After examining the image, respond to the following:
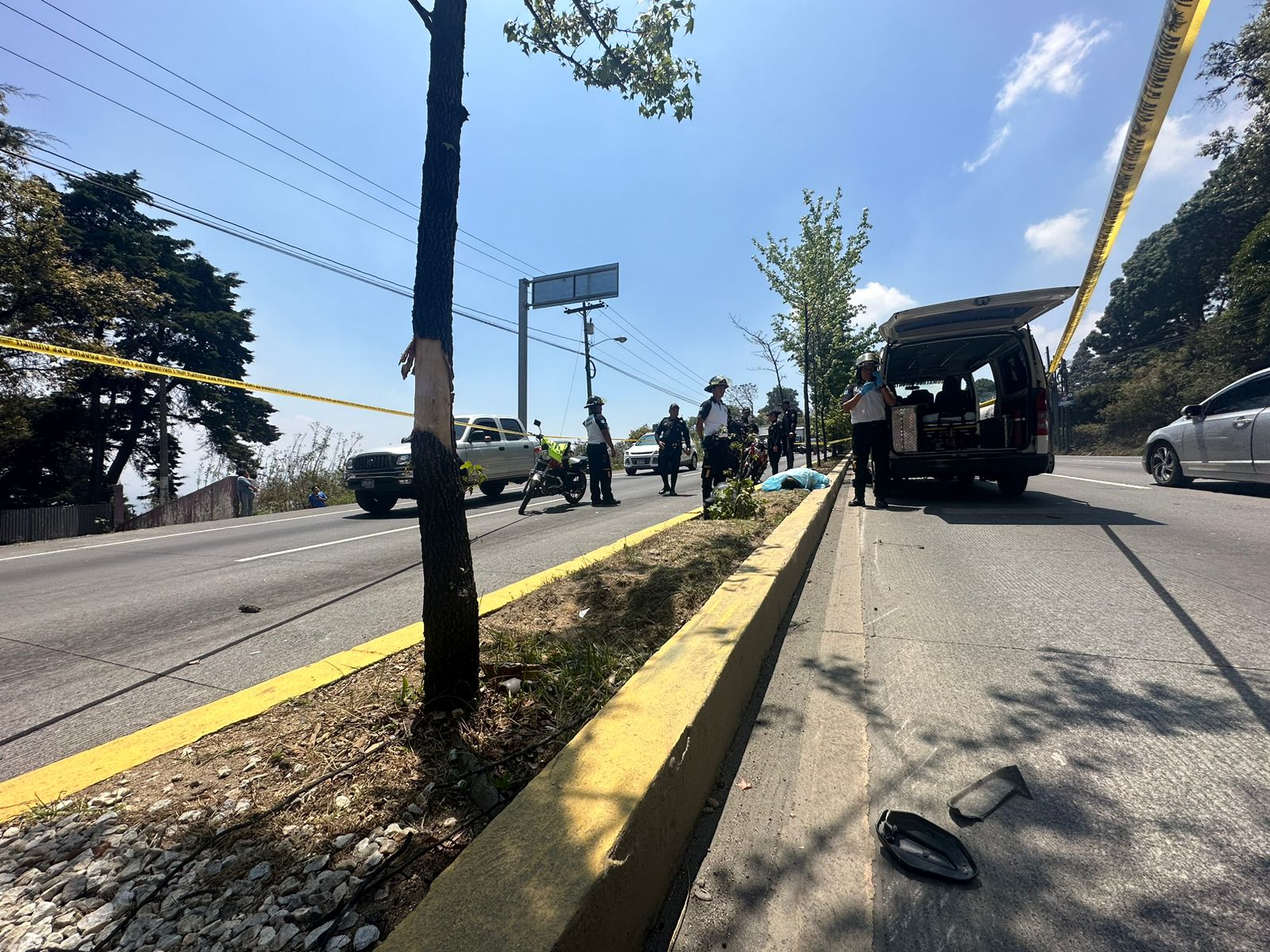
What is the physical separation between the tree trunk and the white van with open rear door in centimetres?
634

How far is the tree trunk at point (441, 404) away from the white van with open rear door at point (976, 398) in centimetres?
634

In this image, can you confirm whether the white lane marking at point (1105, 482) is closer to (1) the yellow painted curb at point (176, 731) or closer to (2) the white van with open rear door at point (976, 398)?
(2) the white van with open rear door at point (976, 398)

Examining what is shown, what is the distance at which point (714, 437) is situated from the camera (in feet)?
25.0

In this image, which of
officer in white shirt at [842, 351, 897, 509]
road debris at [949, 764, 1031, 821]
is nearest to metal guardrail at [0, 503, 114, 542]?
officer in white shirt at [842, 351, 897, 509]

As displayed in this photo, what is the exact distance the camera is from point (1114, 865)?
4.66ft

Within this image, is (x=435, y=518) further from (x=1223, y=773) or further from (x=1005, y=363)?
(x=1005, y=363)

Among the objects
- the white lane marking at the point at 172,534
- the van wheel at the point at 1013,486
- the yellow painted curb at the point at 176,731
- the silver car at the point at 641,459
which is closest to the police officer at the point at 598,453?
the white lane marking at the point at 172,534

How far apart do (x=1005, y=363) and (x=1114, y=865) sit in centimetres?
839

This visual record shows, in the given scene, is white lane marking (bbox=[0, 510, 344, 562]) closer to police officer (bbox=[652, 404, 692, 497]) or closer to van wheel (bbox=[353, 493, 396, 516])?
van wheel (bbox=[353, 493, 396, 516])

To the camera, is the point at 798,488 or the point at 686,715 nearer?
the point at 686,715

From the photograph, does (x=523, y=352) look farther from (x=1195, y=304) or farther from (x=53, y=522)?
(x=1195, y=304)

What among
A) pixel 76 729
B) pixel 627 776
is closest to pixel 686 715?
pixel 627 776

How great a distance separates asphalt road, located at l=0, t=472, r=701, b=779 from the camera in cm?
254

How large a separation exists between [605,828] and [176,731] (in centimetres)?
188
